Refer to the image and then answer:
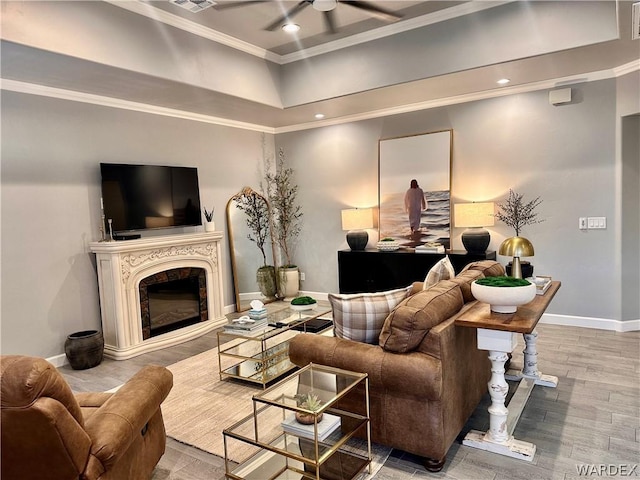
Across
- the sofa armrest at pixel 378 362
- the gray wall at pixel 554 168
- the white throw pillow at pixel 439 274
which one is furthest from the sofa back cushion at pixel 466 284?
the gray wall at pixel 554 168

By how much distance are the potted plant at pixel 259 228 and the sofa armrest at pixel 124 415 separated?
3.96 meters

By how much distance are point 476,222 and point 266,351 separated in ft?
9.26

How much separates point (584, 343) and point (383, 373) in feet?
9.49

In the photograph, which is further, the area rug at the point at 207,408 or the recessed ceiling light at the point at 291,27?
the recessed ceiling light at the point at 291,27

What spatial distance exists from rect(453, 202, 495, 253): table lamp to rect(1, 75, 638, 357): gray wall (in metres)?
0.25

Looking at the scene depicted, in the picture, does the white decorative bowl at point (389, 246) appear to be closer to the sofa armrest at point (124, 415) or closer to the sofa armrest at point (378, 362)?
the sofa armrest at point (378, 362)

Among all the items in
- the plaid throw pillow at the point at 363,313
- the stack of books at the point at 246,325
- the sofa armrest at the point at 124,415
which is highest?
the plaid throw pillow at the point at 363,313

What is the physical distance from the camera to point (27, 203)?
3738 mm

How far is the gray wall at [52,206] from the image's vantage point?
364 cm

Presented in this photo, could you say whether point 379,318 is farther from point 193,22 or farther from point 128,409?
point 193,22

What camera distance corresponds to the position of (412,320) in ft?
6.86

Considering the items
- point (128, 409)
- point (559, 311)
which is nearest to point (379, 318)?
point (128, 409)

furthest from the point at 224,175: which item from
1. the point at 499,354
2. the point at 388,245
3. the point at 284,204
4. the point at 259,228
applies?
the point at 499,354

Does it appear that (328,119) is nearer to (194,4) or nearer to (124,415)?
(194,4)
